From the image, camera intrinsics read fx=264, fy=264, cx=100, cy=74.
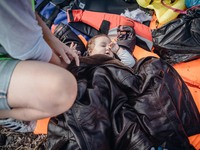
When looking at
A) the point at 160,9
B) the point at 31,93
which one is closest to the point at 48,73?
the point at 31,93

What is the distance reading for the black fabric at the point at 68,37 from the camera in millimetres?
1904

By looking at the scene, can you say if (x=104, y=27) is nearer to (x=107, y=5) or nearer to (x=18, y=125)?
(x=107, y=5)

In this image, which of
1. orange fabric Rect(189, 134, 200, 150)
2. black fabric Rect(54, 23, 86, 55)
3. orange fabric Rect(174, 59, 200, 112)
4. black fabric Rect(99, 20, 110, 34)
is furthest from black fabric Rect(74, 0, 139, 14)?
orange fabric Rect(189, 134, 200, 150)

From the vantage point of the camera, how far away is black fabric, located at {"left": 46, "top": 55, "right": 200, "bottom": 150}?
1.24 m

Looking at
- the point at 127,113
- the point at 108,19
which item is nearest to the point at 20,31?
the point at 127,113

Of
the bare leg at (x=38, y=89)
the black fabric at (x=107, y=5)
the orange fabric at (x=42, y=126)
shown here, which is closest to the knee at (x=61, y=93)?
the bare leg at (x=38, y=89)

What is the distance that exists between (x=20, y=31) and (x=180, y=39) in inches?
48.5

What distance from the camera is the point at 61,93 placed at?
39.2 inches

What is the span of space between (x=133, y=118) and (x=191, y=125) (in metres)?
0.31

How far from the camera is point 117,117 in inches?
52.6

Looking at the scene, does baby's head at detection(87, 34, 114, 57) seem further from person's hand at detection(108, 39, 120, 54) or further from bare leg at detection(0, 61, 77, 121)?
bare leg at detection(0, 61, 77, 121)

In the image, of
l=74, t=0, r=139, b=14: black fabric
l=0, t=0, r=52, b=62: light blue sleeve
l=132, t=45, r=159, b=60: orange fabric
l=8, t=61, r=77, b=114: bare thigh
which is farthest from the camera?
l=74, t=0, r=139, b=14: black fabric

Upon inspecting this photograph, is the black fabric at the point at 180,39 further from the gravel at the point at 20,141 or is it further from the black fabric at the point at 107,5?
the gravel at the point at 20,141

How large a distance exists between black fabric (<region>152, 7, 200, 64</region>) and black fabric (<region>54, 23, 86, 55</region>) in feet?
1.75
